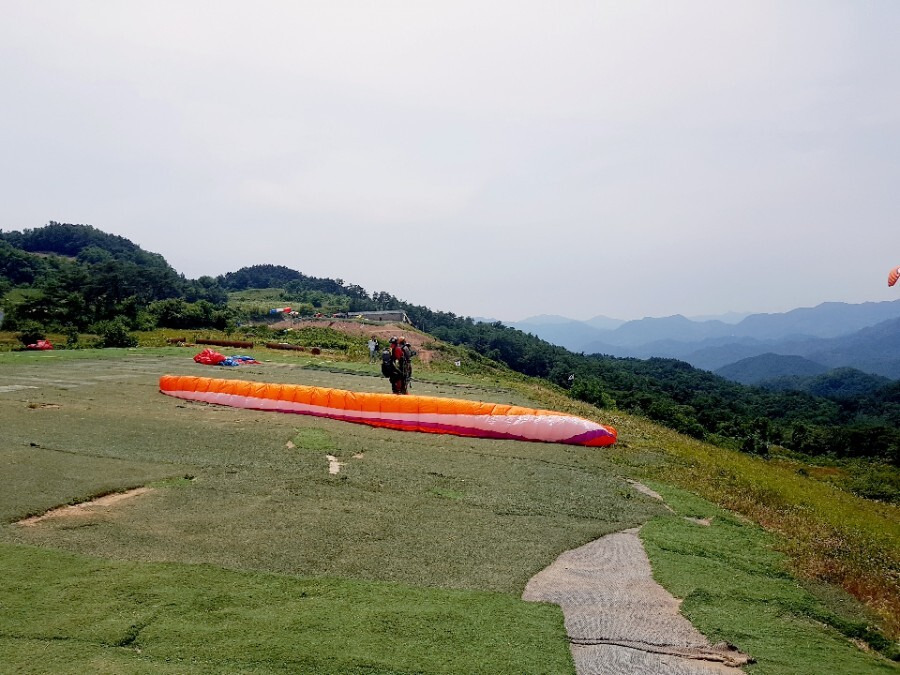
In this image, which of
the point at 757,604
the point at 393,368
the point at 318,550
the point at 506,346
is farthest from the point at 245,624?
the point at 506,346

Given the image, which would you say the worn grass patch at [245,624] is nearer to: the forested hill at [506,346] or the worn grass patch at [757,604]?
the worn grass patch at [757,604]

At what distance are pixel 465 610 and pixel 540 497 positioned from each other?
511 cm

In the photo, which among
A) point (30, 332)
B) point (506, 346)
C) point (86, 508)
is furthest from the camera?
point (506, 346)

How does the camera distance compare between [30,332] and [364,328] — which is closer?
[30,332]

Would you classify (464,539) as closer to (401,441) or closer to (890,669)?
(890,669)

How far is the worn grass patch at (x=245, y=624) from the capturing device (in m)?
5.53

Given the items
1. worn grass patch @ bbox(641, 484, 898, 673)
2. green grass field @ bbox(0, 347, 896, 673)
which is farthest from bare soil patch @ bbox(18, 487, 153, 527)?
worn grass patch @ bbox(641, 484, 898, 673)

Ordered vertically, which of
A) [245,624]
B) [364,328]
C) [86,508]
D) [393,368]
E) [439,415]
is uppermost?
[364,328]

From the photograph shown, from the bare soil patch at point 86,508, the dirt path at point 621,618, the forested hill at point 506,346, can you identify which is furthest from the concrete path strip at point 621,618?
the forested hill at point 506,346

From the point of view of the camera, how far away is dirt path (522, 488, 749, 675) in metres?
6.01

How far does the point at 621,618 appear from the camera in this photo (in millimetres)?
6922

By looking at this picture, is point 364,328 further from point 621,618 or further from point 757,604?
point 621,618

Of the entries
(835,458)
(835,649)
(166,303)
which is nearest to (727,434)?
(835,458)

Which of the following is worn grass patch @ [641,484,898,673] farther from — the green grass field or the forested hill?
the forested hill
